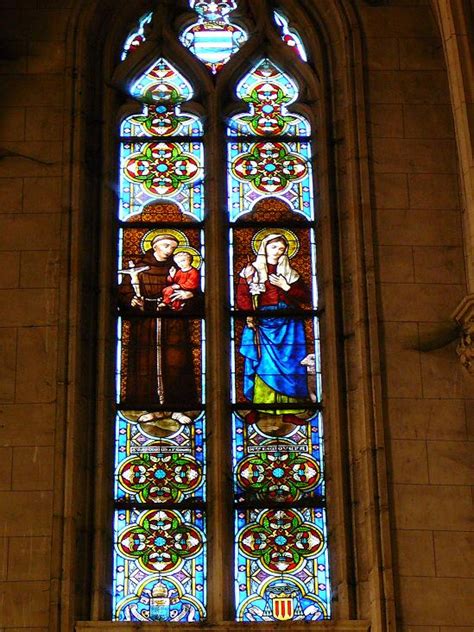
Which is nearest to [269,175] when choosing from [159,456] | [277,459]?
[277,459]

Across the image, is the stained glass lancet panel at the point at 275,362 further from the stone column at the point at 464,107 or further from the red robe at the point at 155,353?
the stone column at the point at 464,107

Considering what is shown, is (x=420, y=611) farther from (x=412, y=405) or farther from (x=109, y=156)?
(x=109, y=156)

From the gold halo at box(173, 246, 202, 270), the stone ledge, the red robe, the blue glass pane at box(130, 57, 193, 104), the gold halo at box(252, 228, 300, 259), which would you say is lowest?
the stone ledge

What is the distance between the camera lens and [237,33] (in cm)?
1533

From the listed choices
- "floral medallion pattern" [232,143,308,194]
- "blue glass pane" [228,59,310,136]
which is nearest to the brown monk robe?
"floral medallion pattern" [232,143,308,194]

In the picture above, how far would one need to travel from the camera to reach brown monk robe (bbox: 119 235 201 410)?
1373cm

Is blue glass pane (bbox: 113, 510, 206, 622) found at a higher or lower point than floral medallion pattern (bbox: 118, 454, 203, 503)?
lower

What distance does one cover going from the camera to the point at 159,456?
44.2ft

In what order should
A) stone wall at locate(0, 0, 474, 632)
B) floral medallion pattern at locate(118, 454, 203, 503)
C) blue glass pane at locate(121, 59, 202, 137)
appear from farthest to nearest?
1. blue glass pane at locate(121, 59, 202, 137)
2. floral medallion pattern at locate(118, 454, 203, 503)
3. stone wall at locate(0, 0, 474, 632)

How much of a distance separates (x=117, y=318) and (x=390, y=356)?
2082mm

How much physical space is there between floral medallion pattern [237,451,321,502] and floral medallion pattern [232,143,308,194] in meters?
2.29

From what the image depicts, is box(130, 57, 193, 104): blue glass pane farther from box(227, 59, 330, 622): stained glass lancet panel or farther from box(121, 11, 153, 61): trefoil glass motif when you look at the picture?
box(227, 59, 330, 622): stained glass lancet panel

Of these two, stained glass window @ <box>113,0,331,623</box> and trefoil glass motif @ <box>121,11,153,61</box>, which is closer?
stained glass window @ <box>113,0,331,623</box>

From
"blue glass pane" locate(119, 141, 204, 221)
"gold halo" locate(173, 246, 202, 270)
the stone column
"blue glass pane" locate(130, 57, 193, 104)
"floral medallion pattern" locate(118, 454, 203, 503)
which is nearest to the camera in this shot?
the stone column
